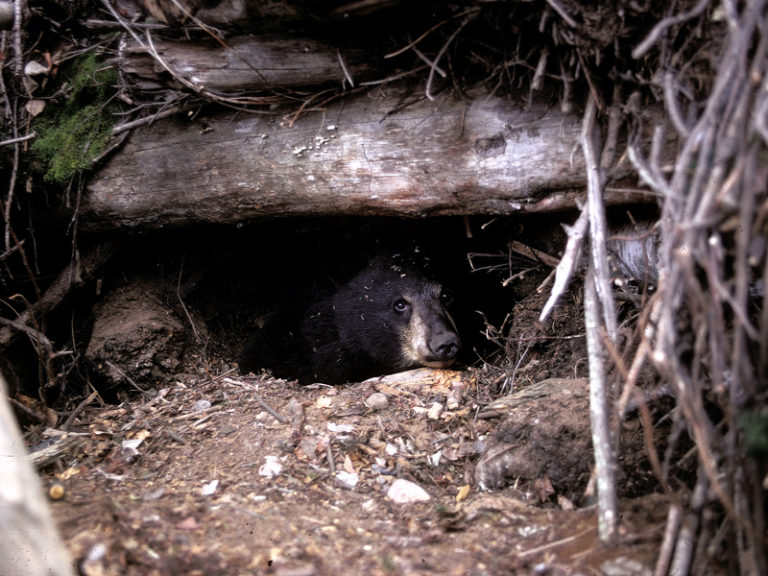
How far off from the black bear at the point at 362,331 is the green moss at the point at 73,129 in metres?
1.99

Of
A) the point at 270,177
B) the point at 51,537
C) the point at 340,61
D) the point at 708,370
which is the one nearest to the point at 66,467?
the point at 51,537

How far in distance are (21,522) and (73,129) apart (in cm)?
223

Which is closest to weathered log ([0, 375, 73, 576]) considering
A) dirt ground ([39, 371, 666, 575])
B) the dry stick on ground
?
dirt ground ([39, 371, 666, 575])

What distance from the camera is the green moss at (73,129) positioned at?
322cm

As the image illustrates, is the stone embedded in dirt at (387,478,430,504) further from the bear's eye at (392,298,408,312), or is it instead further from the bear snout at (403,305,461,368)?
the bear's eye at (392,298,408,312)

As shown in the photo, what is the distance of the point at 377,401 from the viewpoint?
11.1ft

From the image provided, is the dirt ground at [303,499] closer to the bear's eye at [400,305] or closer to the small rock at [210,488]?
the small rock at [210,488]

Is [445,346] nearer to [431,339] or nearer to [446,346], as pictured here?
[446,346]

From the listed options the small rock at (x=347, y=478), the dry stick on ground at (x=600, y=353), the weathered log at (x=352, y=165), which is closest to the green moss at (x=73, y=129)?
the weathered log at (x=352, y=165)

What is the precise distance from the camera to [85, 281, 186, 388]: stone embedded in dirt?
155 inches

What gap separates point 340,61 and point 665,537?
2194 millimetres

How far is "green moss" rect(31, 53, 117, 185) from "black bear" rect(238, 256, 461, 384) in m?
1.99

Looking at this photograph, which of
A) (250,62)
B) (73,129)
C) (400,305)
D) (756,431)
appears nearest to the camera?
(756,431)

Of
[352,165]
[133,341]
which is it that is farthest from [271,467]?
[133,341]
